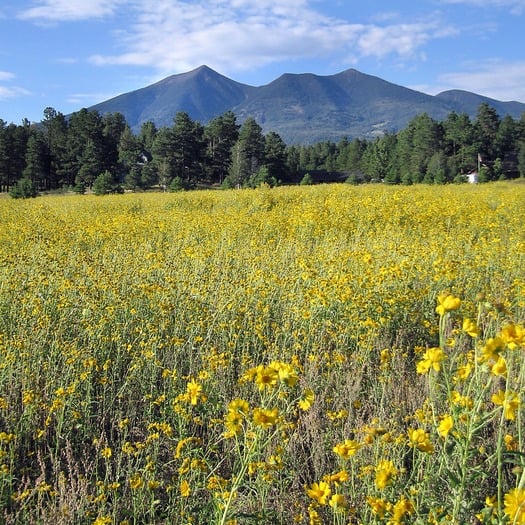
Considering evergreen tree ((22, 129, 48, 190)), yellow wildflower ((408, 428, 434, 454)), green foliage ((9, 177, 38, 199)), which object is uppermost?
evergreen tree ((22, 129, 48, 190))

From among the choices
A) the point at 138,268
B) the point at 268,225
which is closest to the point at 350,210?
the point at 268,225

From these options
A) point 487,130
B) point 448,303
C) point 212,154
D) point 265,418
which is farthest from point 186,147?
point 265,418

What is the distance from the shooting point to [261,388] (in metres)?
Result: 1.26

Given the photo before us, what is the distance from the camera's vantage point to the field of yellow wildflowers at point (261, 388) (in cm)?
146

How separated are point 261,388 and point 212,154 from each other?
4905cm

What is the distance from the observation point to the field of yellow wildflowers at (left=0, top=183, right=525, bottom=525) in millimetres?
1460

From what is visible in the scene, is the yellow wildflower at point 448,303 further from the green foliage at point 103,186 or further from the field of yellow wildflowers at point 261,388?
the green foliage at point 103,186

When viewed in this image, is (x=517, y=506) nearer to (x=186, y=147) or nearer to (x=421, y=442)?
(x=421, y=442)

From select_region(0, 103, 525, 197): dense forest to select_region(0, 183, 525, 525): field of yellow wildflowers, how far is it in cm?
2584

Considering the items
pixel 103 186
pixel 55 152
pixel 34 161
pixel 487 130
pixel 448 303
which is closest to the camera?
pixel 448 303

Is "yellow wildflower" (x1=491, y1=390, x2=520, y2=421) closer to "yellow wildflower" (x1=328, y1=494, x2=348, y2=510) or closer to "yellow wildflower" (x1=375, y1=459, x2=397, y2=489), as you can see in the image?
"yellow wildflower" (x1=375, y1=459, x2=397, y2=489)

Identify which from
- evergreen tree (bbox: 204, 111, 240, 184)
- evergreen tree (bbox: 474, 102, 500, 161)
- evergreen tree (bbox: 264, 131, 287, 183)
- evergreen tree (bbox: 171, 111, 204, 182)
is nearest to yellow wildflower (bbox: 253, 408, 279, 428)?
evergreen tree (bbox: 171, 111, 204, 182)

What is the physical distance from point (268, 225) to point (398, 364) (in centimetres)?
511

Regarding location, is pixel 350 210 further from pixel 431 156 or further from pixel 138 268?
pixel 431 156
